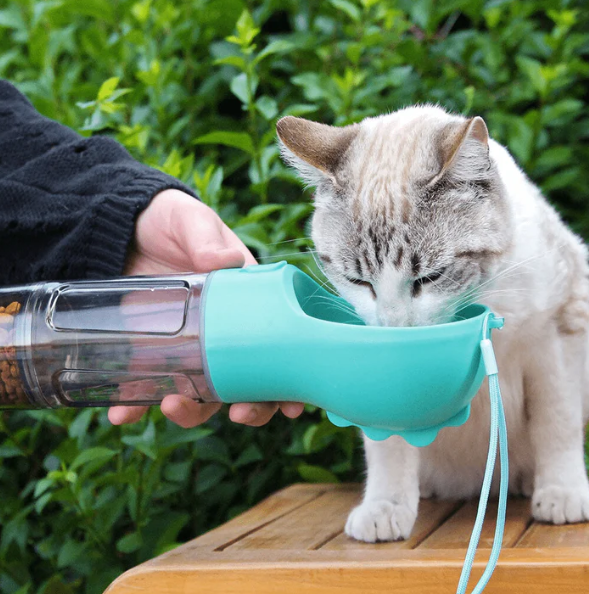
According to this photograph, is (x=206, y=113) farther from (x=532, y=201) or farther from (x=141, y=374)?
(x=141, y=374)

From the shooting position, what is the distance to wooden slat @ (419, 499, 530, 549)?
1.37m

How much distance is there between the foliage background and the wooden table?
0.38m

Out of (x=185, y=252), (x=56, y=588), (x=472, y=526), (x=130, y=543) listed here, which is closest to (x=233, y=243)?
(x=185, y=252)

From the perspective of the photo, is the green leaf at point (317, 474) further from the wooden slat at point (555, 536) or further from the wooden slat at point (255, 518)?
the wooden slat at point (555, 536)

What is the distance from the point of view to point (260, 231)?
6.29 ft

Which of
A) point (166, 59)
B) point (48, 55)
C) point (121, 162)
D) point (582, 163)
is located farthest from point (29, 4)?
point (582, 163)

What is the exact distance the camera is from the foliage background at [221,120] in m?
1.91

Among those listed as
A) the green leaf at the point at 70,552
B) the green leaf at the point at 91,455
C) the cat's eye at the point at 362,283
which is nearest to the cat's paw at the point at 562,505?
the cat's eye at the point at 362,283

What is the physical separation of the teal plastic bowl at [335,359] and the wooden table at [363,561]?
0.73 ft

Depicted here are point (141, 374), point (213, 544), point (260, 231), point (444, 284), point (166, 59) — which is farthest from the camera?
point (166, 59)

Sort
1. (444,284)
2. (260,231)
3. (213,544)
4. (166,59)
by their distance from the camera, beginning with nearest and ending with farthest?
1. (444,284)
2. (213,544)
3. (260,231)
4. (166,59)

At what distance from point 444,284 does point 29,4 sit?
1.54 m

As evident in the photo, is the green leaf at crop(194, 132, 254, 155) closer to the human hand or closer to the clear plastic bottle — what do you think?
the human hand

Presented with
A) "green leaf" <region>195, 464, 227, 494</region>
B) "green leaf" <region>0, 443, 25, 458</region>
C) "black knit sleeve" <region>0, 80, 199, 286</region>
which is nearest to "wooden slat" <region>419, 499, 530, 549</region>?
"green leaf" <region>195, 464, 227, 494</region>
